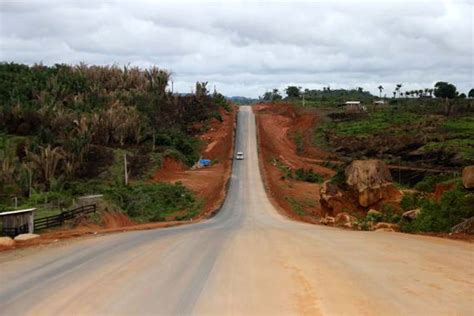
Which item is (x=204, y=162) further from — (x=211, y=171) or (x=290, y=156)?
(x=290, y=156)

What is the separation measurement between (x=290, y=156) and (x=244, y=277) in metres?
68.7

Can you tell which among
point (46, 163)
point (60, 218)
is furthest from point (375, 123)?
point (60, 218)

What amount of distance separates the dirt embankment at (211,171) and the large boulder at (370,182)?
37.0 feet

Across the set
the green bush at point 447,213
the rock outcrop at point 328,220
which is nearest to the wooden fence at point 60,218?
the rock outcrop at point 328,220

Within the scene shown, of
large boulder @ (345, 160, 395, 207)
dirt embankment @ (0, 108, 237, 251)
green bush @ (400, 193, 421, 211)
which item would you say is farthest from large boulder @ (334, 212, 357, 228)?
dirt embankment @ (0, 108, 237, 251)

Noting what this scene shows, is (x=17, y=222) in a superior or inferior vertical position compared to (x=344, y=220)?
superior

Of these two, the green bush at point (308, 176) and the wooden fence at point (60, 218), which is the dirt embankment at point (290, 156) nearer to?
the green bush at point (308, 176)

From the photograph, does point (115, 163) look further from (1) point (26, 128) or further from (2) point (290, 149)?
(2) point (290, 149)

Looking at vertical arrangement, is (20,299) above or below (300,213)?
above

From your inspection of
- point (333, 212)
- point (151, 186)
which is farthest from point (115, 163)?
point (333, 212)

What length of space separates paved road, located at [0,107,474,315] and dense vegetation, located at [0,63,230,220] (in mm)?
22915

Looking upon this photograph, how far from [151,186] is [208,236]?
3289 centimetres

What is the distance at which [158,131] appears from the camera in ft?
265

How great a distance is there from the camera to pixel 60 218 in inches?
1205
